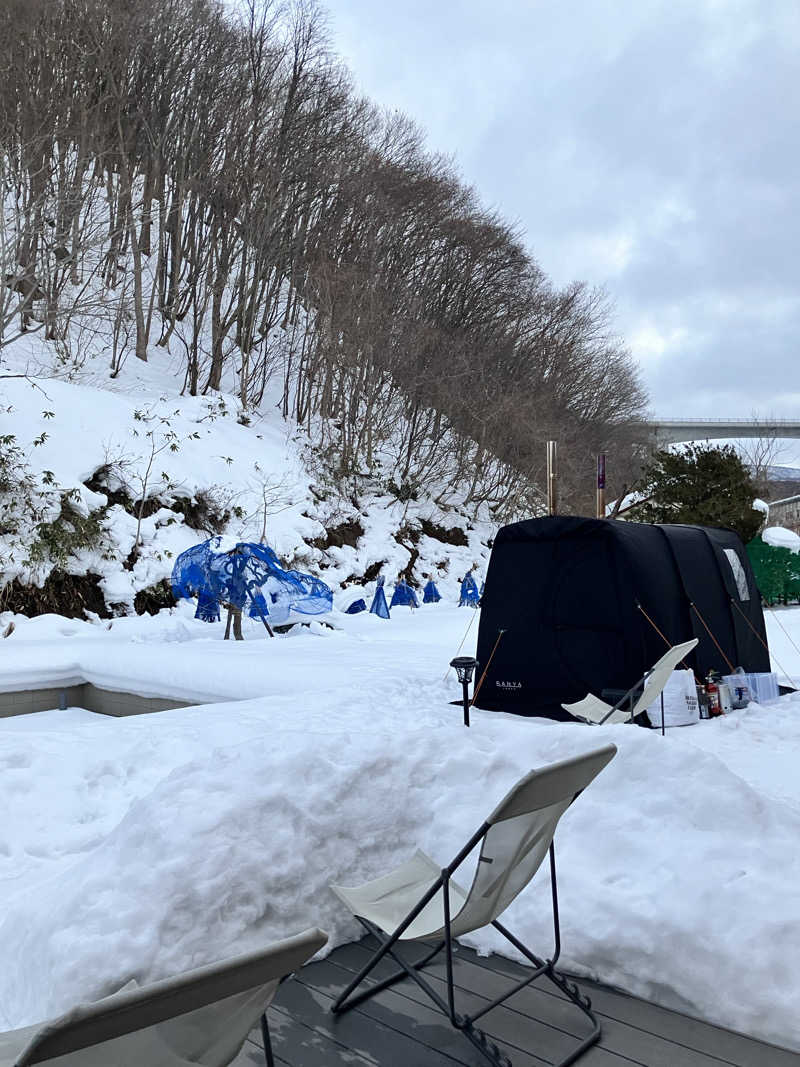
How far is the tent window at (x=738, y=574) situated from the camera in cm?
943

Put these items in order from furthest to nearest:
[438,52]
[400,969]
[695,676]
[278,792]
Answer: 1. [438,52]
2. [695,676]
3. [278,792]
4. [400,969]

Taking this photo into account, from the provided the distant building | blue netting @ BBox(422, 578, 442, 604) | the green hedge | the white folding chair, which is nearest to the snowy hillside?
blue netting @ BBox(422, 578, 442, 604)

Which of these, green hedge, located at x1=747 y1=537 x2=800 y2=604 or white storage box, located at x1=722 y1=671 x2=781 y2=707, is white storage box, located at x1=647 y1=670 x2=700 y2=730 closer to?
white storage box, located at x1=722 y1=671 x2=781 y2=707

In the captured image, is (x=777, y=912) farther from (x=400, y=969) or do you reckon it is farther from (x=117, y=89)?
Answer: (x=117, y=89)

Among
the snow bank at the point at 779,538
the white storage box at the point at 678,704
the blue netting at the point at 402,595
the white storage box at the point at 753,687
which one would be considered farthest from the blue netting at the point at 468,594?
the white storage box at the point at 678,704

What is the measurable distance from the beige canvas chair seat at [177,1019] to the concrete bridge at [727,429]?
4533 cm

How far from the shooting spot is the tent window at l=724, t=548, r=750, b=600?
9.43m

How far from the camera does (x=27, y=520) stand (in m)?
13.7

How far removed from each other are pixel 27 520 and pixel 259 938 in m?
11.9

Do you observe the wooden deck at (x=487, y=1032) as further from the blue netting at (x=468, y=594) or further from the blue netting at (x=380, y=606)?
the blue netting at (x=468, y=594)

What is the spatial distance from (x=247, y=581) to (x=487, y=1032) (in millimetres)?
8916

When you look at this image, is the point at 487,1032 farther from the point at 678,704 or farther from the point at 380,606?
the point at 380,606

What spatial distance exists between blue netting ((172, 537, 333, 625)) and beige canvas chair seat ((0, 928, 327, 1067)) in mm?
9696

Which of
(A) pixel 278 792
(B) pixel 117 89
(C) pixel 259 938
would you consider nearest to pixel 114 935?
(C) pixel 259 938
